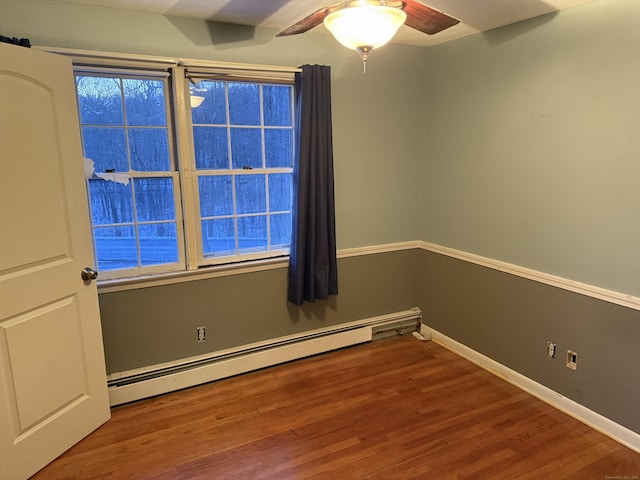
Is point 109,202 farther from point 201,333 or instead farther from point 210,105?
point 201,333

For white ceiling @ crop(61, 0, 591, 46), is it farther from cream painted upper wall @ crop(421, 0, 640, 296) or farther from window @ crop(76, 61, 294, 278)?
window @ crop(76, 61, 294, 278)

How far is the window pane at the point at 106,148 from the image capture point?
2.52 metres

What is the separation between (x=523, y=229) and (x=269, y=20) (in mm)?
2075

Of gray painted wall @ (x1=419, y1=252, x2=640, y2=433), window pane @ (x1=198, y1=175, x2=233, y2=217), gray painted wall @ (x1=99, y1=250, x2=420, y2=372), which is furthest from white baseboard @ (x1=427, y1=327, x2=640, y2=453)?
Answer: window pane @ (x1=198, y1=175, x2=233, y2=217)

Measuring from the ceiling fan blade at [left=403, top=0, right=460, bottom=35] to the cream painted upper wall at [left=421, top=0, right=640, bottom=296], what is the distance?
3.30ft

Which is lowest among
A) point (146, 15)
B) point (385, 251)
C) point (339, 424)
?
point (339, 424)

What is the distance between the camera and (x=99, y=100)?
2.51m

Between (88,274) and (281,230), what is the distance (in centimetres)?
133

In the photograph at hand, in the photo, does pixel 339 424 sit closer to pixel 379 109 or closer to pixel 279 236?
pixel 279 236

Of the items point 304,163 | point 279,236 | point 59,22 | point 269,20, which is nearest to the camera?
point 59,22

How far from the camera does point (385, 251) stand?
3555 mm

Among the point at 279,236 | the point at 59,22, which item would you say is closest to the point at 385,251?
the point at 279,236

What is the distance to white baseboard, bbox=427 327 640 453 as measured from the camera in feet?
7.74

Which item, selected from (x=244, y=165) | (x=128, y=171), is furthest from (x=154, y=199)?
(x=244, y=165)
